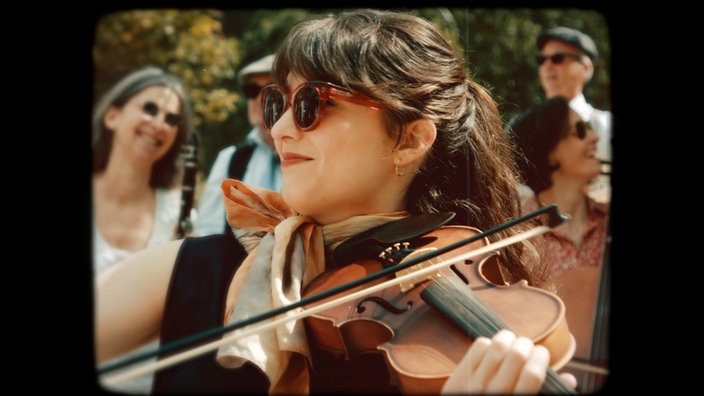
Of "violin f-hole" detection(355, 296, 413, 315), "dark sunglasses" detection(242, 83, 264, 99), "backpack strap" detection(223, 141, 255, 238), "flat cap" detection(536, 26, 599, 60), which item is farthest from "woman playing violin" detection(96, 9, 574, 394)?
"backpack strap" detection(223, 141, 255, 238)

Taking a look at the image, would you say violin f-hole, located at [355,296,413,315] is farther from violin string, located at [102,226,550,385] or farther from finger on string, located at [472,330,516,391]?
finger on string, located at [472,330,516,391]

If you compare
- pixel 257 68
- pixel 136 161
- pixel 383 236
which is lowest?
pixel 383 236

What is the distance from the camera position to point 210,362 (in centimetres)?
135

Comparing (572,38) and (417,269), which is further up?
(572,38)

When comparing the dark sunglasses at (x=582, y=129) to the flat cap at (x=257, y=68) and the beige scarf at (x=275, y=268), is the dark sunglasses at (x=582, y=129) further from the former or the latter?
the flat cap at (x=257, y=68)

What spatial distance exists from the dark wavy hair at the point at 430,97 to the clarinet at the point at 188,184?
0.76 ft

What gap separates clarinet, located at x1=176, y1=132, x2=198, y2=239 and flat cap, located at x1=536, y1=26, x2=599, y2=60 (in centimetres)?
82

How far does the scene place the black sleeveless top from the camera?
1351mm

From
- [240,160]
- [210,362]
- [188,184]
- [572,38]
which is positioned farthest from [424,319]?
[240,160]

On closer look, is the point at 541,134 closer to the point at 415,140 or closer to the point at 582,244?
the point at 582,244

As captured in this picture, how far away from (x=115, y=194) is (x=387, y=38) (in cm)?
61

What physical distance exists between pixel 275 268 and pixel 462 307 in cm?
Answer: 35

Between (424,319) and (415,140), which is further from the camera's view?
(415,140)

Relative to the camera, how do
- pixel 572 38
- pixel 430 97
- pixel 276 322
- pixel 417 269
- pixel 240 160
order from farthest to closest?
pixel 240 160, pixel 572 38, pixel 430 97, pixel 417 269, pixel 276 322
